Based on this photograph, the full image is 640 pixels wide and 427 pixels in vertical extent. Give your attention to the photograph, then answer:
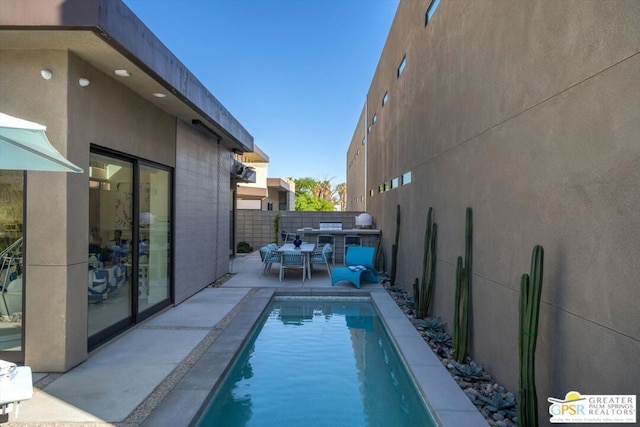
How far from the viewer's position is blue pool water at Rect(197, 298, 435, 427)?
328 centimetres

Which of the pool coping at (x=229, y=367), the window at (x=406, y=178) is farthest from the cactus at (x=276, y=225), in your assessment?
the pool coping at (x=229, y=367)

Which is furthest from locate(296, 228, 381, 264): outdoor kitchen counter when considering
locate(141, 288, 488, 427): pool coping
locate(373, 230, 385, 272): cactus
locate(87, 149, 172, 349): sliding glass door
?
locate(87, 149, 172, 349): sliding glass door

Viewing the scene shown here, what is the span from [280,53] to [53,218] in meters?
17.9

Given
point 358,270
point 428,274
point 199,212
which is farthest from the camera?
point 358,270

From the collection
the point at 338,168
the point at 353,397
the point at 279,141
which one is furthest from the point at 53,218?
the point at 338,168

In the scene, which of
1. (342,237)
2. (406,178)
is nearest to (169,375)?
(406,178)

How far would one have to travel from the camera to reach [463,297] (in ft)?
14.3

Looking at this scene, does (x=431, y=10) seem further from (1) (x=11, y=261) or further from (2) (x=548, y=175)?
(1) (x=11, y=261)

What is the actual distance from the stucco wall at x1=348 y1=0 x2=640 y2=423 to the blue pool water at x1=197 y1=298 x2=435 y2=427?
958 millimetres

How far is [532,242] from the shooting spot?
291cm

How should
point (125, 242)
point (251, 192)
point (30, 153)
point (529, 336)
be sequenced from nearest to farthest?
point (529, 336) → point (30, 153) → point (125, 242) → point (251, 192)

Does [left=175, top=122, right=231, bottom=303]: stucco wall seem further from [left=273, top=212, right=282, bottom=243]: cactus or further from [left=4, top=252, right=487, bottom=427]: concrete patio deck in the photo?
[left=273, top=212, right=282, bottom=243]: cactus

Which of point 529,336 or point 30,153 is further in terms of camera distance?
point 30,153

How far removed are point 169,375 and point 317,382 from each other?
1.48 meters
